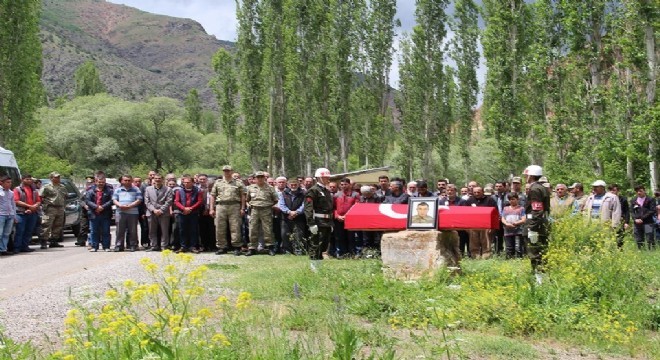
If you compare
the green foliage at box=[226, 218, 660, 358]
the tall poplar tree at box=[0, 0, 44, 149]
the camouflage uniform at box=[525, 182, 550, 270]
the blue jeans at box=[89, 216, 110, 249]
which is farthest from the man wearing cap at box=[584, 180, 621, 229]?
the tall poplar tree at box=[0, 0, 44, 149]

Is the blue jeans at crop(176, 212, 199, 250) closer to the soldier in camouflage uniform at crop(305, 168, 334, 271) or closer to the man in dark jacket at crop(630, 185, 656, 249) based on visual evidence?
the soldier in camouflage uniform at crop(305, 168, 334, 271)

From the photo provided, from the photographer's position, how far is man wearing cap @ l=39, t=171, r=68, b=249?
17219 mm

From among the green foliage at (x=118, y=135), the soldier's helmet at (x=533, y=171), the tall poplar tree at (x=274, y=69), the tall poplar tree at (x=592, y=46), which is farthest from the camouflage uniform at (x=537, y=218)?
the green foliage at (x=118, y=135)

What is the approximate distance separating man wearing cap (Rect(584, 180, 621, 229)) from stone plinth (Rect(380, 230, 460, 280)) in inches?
224

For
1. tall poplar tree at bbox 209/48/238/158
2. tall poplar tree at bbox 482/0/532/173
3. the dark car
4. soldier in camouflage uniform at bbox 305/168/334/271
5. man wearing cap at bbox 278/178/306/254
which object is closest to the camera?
soldier in camouflage uniform at bbox 305/168/334/271

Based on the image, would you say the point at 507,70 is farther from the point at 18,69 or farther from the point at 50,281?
the point at 50,281

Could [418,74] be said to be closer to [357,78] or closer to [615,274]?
[357,78]

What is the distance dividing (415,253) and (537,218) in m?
1.89

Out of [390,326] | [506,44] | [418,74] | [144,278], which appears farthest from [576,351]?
[418,74]

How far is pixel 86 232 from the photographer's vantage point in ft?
60.8

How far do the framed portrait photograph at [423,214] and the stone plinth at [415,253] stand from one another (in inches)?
4.5

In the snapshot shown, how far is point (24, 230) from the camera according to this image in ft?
53.5

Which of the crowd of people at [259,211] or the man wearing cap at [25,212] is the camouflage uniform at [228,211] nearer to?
the crowd of people at [259,211]

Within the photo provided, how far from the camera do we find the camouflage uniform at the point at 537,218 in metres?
9.87
